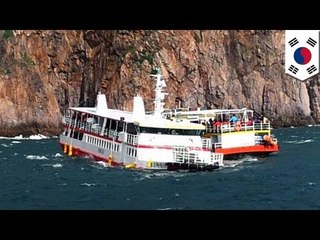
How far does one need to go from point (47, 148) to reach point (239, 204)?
24.9m

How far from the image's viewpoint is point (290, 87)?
71.2m

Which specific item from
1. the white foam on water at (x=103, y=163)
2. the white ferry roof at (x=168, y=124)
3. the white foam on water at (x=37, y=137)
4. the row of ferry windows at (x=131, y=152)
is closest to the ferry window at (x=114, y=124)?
the white foam on water at (x=103, y=163)

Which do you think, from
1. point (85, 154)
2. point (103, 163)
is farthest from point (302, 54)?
point (103, 163)

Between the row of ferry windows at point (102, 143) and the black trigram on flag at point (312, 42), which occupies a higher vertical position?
the black trigram on flag at point (312, 42)

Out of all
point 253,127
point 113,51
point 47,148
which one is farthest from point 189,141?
point 113,51

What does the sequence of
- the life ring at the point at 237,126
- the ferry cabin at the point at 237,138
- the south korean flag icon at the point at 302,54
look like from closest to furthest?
the ferry cabin at the point at 237,138 < the life ring at the point at 237,126 < the south korean flag icon at the point at 302,54

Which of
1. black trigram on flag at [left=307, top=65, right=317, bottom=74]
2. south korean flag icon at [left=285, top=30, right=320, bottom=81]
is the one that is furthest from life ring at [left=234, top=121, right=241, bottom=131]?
black trigram on flag at [left=307, top=65, right=317, bottom=74]

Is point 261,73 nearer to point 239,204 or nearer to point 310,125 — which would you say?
point 310,125

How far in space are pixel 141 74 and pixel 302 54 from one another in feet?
53.0

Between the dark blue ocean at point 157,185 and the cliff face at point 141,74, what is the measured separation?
85.6 ft

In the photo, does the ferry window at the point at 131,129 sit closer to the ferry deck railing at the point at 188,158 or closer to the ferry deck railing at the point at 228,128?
the ferry deck railing at the point at 188,158

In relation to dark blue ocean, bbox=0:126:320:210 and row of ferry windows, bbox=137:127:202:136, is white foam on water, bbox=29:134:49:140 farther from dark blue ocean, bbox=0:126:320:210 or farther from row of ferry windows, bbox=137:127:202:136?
row of ferry windows, bbox=137:127:202:136

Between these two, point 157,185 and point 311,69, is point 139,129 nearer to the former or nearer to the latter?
point 157,185

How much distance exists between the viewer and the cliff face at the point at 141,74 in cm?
6362
